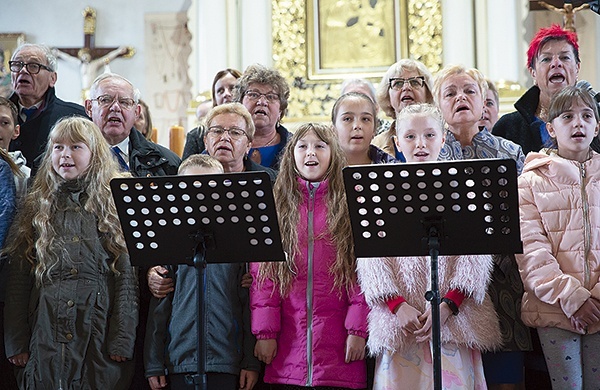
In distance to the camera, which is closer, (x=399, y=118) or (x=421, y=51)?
(x=399, y=118)

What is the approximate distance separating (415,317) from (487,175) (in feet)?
2.29

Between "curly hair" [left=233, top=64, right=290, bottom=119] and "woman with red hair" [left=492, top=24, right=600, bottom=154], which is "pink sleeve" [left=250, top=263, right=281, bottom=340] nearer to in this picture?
"curly hair" [left=233, top=64, right=290, bottom=119]

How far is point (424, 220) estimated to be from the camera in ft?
10.1

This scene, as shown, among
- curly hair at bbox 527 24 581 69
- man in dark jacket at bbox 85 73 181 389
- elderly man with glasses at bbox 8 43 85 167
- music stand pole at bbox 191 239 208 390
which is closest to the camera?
music stand pole at bbox 191 239 208 390

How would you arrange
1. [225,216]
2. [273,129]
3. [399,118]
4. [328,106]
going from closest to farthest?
1. [225,216]
2. [399,118]
3. [273,129]
4. [328,106]

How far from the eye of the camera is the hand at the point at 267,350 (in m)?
3.54

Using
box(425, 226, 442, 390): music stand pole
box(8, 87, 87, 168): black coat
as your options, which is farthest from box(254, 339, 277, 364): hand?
box(8, 87, 87, 168): black coat

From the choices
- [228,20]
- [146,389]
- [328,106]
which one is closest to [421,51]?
[328,106]

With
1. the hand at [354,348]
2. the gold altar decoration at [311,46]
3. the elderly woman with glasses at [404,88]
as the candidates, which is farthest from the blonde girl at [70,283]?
the gold altar decoration at [311,46]

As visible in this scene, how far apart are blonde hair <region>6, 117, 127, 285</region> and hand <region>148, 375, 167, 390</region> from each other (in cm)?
45

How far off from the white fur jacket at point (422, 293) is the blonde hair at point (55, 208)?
3.42 ft

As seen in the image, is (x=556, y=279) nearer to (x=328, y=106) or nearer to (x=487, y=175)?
(x=487, y=175)

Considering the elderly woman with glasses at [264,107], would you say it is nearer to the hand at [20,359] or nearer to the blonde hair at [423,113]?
the blonde hair at [423,113]

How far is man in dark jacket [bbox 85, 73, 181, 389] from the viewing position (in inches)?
172
